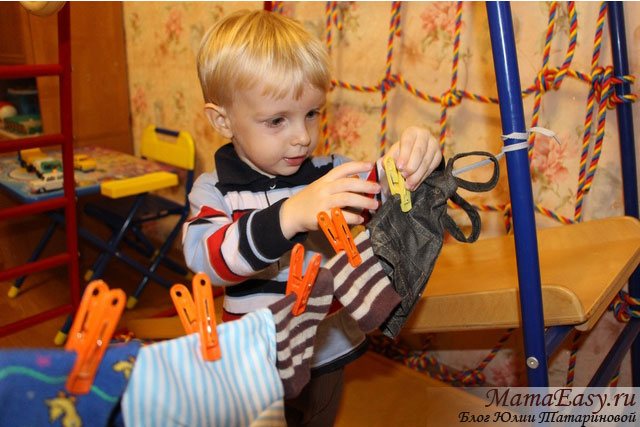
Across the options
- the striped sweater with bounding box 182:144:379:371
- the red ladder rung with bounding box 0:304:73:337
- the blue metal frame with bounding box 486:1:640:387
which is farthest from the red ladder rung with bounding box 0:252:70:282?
the blue metal frame with bounding box 486:1:640:387

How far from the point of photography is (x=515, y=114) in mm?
801

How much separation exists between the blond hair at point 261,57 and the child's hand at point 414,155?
0.56ft

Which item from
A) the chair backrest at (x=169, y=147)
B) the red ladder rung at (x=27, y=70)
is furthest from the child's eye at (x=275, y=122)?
the chair backrest at (x=169, y=147)

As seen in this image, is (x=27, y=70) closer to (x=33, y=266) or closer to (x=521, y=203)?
(x=33, y=266)

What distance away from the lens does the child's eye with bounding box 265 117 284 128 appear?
88cm

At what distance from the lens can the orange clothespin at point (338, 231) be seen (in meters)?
0.67

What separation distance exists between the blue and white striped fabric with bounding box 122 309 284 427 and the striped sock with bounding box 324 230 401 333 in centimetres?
11

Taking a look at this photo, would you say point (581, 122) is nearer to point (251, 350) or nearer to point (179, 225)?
point (251, 350)

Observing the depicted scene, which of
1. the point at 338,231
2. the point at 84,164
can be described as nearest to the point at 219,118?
the point at 338,231

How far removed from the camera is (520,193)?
82cm

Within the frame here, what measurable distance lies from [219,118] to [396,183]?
1.12 ft

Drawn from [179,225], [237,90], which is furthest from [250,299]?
[179,225]

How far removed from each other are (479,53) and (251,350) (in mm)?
965

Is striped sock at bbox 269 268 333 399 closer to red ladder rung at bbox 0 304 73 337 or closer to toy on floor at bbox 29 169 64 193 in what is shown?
red ladder rung at bbox 0 304 73 337
